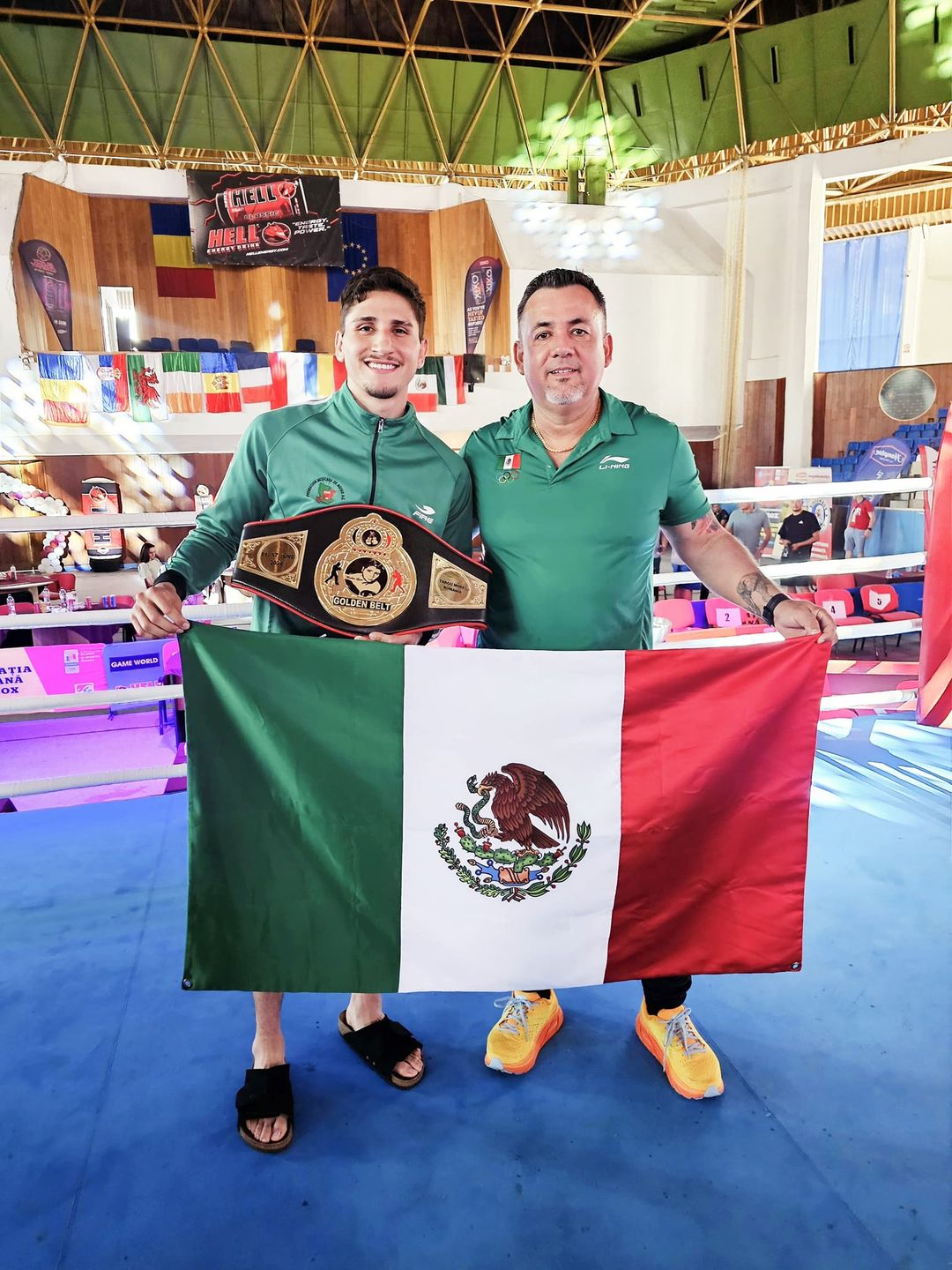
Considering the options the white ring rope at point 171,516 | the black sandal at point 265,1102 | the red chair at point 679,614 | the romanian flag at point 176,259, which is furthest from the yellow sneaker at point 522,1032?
the romanian flag at point 176,259

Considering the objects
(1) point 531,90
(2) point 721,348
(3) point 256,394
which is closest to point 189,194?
(3) point 256,394

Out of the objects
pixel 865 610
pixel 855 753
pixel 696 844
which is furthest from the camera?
pixel 865 610

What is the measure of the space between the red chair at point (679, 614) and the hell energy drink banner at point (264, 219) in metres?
6.51

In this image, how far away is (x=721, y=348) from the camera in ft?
32.3

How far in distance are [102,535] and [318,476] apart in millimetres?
7980

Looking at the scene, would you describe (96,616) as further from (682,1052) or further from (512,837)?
(682,1052)

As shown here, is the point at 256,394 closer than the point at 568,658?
No

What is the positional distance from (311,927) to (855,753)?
2.37 m

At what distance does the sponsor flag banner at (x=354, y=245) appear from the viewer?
9.42 meters

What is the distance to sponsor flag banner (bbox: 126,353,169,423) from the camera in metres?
8.34

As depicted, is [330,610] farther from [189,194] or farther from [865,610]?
[189,194]

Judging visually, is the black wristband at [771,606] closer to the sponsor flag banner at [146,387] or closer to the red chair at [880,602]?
the red chair at [880,602]

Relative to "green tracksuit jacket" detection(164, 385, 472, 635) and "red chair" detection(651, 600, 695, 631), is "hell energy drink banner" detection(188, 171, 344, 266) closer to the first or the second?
"red chair" detection(651, 600, 695, 631)

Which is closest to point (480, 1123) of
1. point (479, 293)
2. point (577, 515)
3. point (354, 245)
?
point (577, 515)
